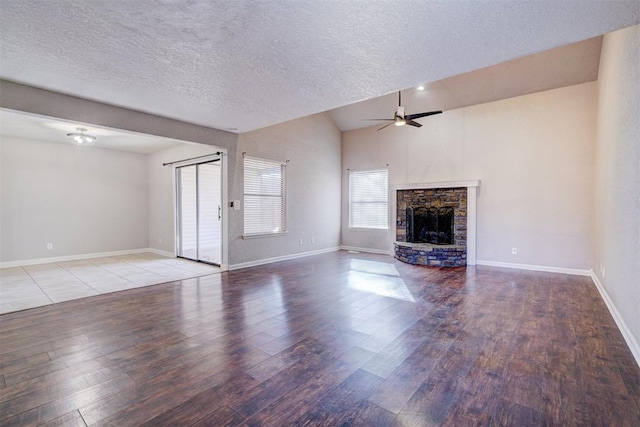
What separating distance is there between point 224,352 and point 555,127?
20.7 feet

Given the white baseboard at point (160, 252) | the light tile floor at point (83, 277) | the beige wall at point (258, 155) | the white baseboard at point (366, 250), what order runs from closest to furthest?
the beige wall at point (258, 155)
the light tile floor at point (83, 277)
the white baseboard at point (160, 252)
the white baseboard at point (366, 250)

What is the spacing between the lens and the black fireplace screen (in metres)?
6.39

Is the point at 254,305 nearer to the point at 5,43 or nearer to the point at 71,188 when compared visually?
the point at 5,43

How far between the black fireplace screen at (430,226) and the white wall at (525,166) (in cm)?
62

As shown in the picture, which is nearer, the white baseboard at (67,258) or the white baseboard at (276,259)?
the white baseboard at (276,259)

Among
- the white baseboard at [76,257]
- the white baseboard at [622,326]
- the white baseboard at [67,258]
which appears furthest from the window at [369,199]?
the white baseboard at [67,258]

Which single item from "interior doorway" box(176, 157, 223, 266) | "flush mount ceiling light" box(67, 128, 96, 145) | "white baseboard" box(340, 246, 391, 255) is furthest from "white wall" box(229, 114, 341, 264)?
"flush mount ceiling light" box(67, 128, 96, 145)

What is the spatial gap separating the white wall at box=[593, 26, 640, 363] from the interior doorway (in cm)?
606

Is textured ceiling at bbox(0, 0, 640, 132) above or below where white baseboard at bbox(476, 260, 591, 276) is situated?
above

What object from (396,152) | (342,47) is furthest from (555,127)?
(342,47)

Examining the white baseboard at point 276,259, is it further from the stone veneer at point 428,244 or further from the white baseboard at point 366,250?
the stone veneer at point 428,244

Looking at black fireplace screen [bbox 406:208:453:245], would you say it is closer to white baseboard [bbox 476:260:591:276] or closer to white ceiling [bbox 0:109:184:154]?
white baseboard [bbox 476:260:591:276]

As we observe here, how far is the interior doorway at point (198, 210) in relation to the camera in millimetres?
6379

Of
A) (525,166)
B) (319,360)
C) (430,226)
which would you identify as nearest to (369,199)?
(430,226)
